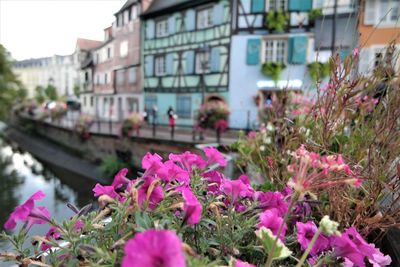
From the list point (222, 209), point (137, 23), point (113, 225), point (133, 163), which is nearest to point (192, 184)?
point (222, 209)

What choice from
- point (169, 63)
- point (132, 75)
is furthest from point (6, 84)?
point (169, 63)

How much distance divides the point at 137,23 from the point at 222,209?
14.7 metres

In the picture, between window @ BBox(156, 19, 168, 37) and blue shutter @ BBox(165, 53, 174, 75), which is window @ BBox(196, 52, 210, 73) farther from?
window @ BBox(156, 19, 168, 37)

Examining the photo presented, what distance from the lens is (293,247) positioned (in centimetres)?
82

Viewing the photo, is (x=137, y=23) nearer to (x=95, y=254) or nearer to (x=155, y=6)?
(x=155, y=6)

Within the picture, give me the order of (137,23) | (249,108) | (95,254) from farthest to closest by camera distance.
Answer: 1. (137,23)
2. (249,108)
3. (95,254)

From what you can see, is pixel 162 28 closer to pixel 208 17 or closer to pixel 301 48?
pixel 208 17

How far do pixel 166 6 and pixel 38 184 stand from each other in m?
8.68

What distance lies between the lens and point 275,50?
10.6 metres

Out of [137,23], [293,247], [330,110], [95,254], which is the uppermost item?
[137,23]

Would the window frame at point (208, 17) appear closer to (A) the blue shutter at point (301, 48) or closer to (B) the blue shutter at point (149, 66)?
(B) the blue shutter at point (149, 66)

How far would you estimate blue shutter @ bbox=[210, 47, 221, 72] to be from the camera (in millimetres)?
11688

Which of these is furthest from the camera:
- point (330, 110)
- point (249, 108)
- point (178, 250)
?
point (249, 108)

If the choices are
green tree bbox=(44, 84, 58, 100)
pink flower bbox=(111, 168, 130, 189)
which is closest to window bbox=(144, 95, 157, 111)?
pink flower bbox=(111, 168, 130, 189)
